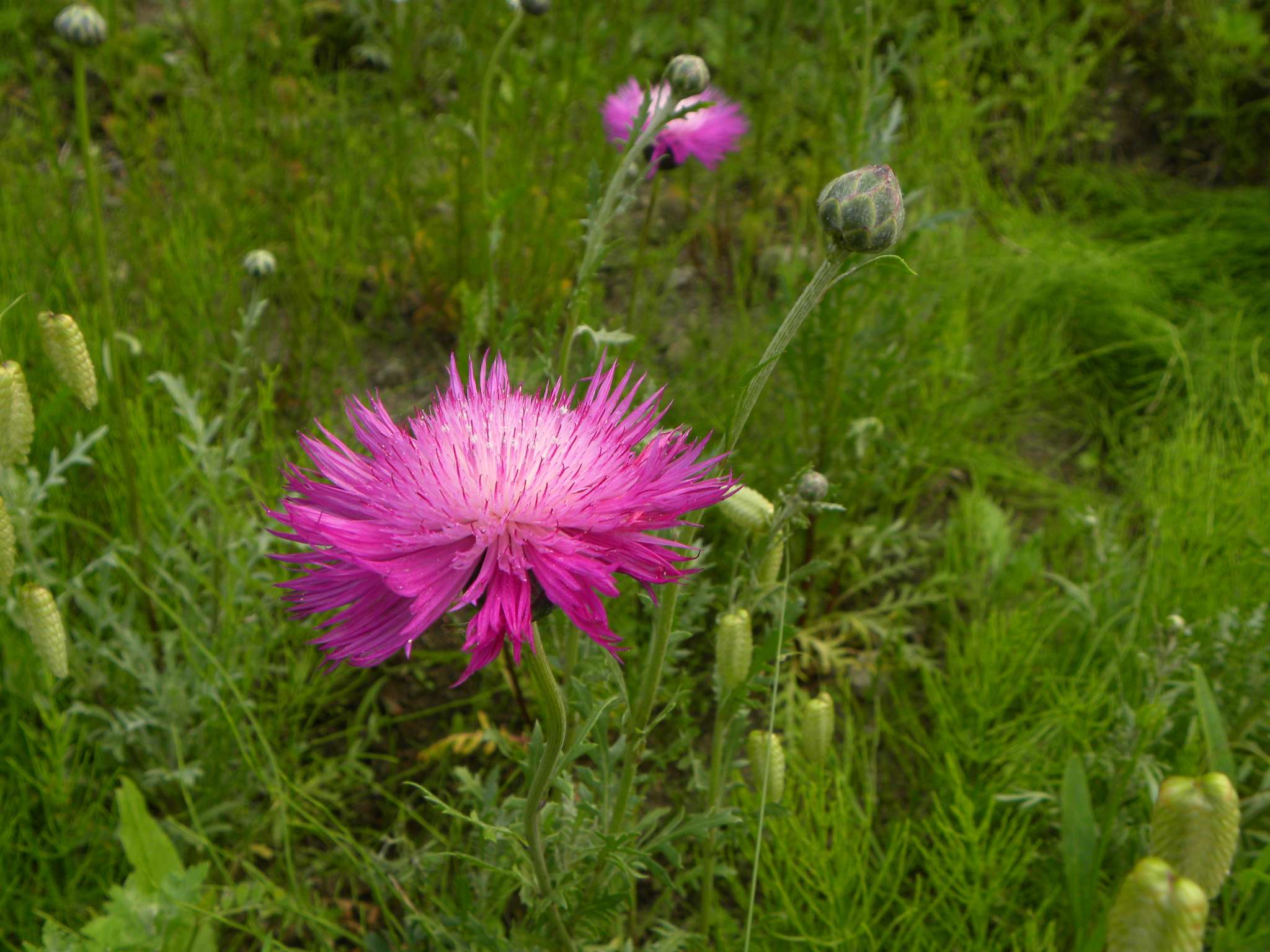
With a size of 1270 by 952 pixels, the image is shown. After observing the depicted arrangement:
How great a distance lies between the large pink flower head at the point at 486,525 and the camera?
896mm

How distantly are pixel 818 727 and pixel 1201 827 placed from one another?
74cm

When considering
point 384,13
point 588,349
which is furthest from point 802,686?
point 384,13

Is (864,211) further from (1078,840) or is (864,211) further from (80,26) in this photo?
(80,26)

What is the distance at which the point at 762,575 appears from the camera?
4.63ft

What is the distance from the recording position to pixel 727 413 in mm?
990

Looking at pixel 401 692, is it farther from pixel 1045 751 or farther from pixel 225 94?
pixel 225 94

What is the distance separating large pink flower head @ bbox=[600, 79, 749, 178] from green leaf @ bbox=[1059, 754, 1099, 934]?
4.85ft

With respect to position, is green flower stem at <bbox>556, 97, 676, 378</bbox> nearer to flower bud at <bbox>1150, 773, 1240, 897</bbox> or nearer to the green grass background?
the green grass background

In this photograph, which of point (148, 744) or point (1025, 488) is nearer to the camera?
point (148, 744)

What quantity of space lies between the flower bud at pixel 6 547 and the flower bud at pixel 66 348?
8.5 inches

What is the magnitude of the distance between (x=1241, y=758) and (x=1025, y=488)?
34.2 inches

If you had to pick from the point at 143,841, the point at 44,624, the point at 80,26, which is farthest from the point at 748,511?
the point at 80,26

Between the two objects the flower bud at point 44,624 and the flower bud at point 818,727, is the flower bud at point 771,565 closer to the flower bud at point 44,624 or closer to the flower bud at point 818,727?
the flower bud at point 818,727

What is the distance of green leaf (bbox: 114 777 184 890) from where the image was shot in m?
1.46
